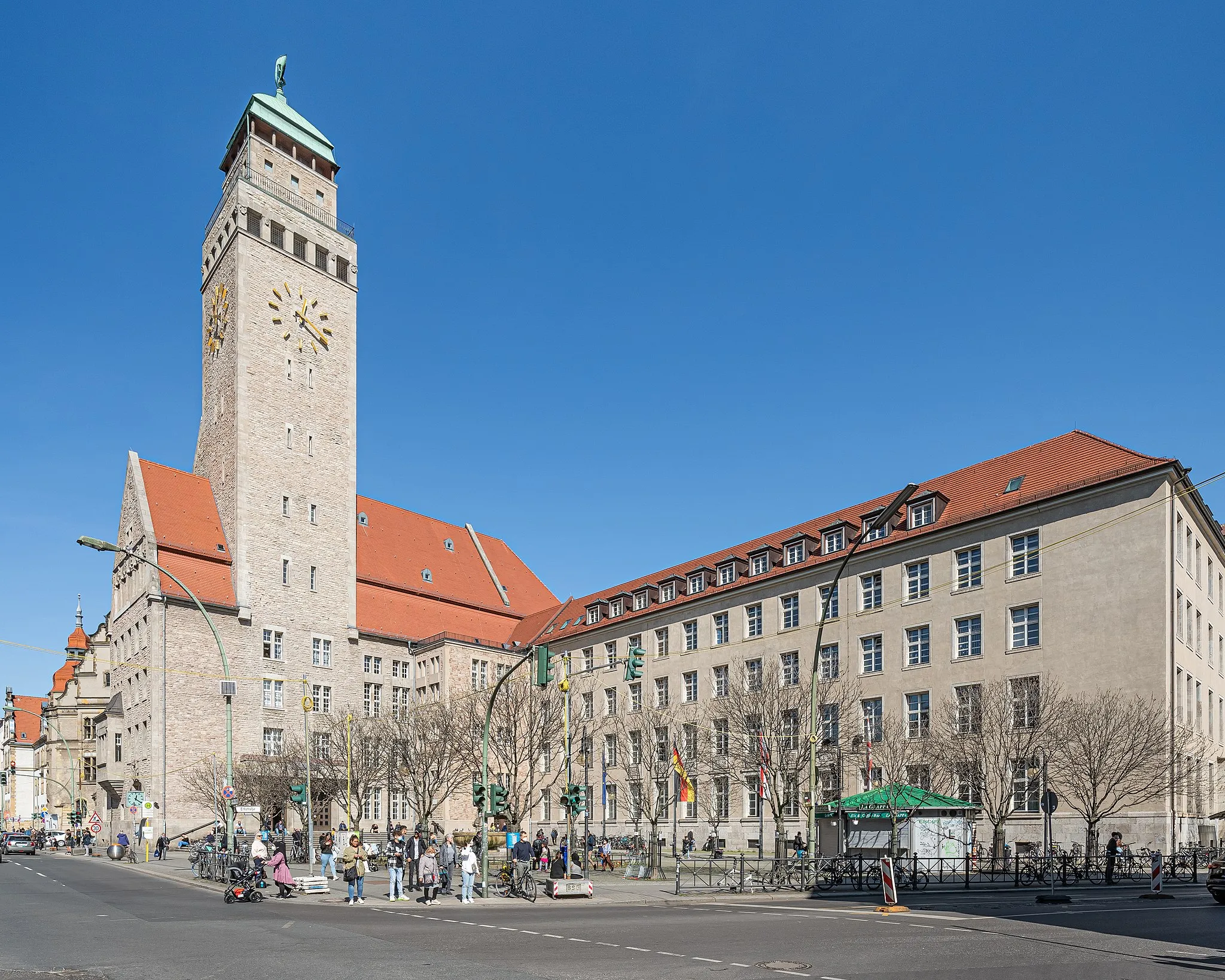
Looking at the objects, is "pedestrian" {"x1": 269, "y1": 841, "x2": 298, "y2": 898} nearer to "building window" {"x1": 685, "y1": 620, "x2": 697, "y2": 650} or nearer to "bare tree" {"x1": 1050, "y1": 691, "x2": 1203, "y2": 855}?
"bare tree" {"x1": 1050, "y1": 691, "x2": 1203, "y2": 855}

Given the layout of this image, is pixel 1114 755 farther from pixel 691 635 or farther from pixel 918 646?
pixel 691 635

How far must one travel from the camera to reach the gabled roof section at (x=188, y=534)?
216ft

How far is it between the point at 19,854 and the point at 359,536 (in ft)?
103

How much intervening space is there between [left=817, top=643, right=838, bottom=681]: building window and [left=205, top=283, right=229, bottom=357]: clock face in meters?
43.9

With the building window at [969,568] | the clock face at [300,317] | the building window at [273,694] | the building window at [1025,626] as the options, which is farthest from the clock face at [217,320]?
the building window at [1025,626]

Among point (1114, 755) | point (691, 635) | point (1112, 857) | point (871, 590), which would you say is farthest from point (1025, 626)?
point (691, 635)

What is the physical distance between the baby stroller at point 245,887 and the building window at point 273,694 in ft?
129

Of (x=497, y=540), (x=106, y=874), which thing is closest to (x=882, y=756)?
(x=106, y=874)

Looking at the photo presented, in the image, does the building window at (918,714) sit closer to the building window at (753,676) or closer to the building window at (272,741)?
the building window at (753,676)

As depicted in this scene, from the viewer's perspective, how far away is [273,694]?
68875 millimetres

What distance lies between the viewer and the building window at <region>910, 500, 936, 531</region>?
53875 millimetres

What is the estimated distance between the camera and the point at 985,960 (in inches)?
642

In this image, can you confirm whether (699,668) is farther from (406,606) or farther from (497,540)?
(497,540)

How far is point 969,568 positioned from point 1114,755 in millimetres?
12455
